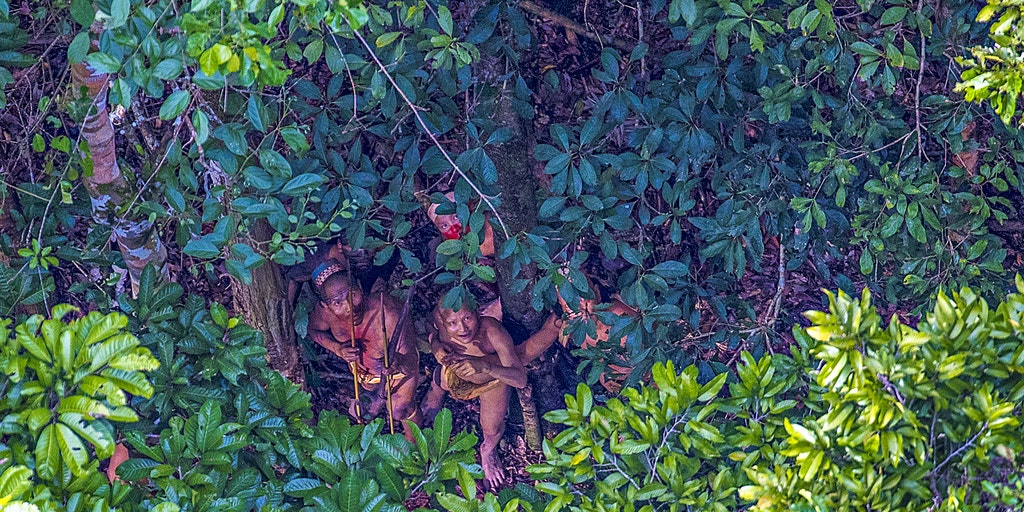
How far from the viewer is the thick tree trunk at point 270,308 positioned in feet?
10.4

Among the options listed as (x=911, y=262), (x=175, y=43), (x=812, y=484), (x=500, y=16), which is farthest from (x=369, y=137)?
(x=812, y=484)

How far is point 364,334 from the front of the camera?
348 cm

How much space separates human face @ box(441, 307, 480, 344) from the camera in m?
3.41

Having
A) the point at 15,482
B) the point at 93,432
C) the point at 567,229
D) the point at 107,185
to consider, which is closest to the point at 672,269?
the point at 567,229

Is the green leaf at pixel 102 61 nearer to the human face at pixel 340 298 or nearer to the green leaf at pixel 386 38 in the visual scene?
the green leaf at pixel 386 38

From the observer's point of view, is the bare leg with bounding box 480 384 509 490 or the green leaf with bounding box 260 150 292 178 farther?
the bare leg with bounding box 480 384 509 490

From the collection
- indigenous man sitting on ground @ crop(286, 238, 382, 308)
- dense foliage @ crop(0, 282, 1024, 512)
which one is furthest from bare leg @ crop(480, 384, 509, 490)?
dense foliage @ crop(0, 282, 1024, 512)

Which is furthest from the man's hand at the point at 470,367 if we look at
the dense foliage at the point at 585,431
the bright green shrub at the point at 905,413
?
the bright green shrub at the point at 905,413

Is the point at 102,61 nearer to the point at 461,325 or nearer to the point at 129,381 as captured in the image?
the point at 129,381

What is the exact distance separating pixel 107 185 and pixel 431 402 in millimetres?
1546

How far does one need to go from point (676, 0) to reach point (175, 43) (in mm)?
1317

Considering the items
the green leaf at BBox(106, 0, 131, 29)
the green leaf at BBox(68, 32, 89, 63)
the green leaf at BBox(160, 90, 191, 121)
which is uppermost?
the green leaf at BBox(106, 0, 131, 29)

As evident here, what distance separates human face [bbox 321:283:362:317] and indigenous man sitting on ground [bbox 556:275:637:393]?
787 millimetres

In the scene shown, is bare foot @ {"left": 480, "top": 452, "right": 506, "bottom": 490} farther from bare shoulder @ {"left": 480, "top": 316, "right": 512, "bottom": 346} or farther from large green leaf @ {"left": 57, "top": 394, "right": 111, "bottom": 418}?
large green leaf @ {"left": 57, "top": 394, "right": 111, "bottom": 418}
